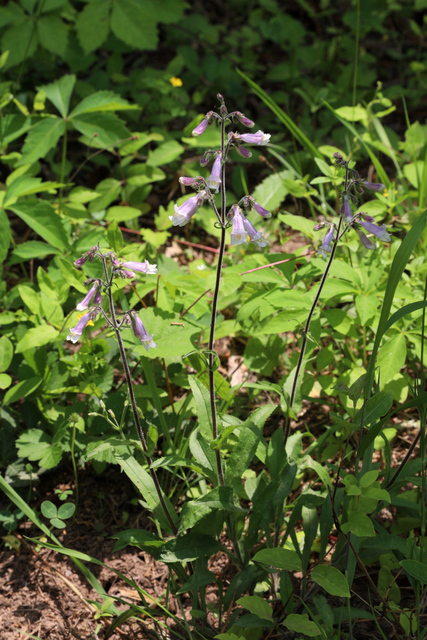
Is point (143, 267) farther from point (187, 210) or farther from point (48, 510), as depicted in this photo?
point (48, 510)

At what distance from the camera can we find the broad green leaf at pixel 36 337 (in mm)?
2676

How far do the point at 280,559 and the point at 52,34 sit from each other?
14.0ft

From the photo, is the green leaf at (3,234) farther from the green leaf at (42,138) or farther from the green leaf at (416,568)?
the green leaf at (416,568)

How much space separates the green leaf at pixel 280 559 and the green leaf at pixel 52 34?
4.06 meters

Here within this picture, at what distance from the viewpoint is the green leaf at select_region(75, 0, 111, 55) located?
4.42 m

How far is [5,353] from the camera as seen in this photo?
271 cm

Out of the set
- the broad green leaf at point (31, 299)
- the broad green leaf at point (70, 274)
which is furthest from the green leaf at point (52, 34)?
the broad green leaf at point (70, 274)

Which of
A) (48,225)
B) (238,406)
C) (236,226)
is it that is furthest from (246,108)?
(236,226)

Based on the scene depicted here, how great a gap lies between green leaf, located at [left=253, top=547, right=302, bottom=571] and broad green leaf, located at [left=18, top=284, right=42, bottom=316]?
5.72ft

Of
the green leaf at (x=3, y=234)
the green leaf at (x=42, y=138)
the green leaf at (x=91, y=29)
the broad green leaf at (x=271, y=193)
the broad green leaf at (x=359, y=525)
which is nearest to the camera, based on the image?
the broad green leaf at (x=359, y=525)

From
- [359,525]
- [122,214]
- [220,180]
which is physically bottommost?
[359,525]

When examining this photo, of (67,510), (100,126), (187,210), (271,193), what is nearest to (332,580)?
(67,510)

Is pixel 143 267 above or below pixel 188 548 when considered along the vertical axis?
above

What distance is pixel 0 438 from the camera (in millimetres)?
2867
